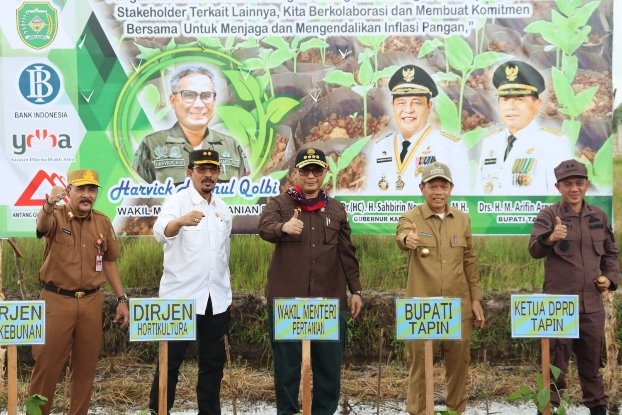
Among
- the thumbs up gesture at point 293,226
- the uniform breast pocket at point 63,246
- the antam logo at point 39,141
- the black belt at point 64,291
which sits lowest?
the black belt at point 64,291

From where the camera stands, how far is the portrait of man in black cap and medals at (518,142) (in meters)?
5.75

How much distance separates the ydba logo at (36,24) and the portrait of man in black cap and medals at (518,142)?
303cm

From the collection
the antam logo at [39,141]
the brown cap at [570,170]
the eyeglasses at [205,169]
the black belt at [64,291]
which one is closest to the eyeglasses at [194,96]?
the antam logo at [39,141]

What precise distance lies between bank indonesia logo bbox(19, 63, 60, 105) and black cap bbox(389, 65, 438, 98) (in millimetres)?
2293

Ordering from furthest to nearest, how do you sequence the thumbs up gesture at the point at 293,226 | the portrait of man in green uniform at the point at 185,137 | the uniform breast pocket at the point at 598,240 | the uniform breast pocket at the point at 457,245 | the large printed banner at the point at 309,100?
the portrait of man in green uniform at the point at 185,137
the large printed banner at the point at 309,100
the uniform breast pocket at the point at 598,240
the uniform breast pocket at the point at 457,245
the thumbs up gesture at the point at 293,226

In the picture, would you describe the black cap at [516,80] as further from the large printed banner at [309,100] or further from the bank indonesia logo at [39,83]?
the bank indonesia logo at [39,83]

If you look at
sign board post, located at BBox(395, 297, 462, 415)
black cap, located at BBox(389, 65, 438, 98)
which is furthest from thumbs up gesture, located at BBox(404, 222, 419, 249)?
black cap, located at BBox(389, 65, 438, 98)

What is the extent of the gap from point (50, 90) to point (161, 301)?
231 centimetres

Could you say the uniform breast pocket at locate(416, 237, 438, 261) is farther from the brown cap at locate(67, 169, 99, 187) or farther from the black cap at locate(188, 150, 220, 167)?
the brown cap at locate(67, 169, 99, 187)

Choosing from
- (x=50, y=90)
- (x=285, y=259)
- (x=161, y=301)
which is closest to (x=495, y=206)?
(x=285, y=259)

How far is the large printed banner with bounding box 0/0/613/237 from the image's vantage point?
5.73 metres

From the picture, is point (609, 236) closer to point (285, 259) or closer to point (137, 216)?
point (285, 259)

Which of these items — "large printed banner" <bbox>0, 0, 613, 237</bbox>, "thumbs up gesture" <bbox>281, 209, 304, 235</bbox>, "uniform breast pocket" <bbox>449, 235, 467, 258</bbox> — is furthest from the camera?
"large printed banner" <bbox>0, 0, 613, 237</bbox>

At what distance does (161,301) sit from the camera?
4168 mm
